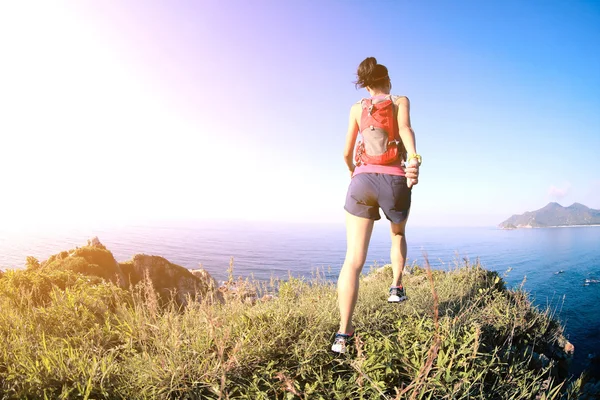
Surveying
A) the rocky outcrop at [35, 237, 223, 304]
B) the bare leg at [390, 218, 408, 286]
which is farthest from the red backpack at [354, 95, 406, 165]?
the rocky outcrop at [35, 237, 223, 304]

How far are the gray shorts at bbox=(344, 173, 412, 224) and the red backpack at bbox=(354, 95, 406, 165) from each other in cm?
22

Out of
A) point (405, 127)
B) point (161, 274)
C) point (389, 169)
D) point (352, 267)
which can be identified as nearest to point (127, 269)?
point (161, 274)

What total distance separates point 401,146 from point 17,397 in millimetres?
4135

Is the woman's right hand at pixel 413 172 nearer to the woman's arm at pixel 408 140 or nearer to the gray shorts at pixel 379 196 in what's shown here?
the woman's arm at pixel 408 140

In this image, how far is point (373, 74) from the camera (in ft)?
11.3

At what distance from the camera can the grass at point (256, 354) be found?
2.44 m

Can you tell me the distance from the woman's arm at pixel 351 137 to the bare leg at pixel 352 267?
2.69 ft

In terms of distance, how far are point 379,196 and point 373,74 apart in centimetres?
148

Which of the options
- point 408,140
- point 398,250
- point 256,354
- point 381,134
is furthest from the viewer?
point 398,250

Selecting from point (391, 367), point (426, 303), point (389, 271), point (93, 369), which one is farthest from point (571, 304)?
point (93, 369)

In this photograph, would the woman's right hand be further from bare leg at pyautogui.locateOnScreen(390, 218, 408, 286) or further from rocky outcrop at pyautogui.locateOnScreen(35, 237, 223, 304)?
rocky outcrop at pyautogui.locateOnScreen(35, 237, 223, 304)

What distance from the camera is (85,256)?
9.49 m

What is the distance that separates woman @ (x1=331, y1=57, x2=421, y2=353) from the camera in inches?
120

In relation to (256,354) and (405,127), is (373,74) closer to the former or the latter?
(405,127)
